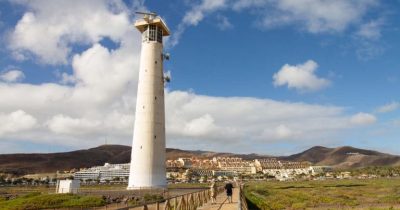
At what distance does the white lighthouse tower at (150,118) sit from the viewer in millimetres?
34750

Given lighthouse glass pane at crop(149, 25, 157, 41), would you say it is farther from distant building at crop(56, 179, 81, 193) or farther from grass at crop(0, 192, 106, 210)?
distant building at crop(56, 179, 81, 193)

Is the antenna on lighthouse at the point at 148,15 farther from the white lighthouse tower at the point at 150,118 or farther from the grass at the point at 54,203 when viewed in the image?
the grass at the point at 54,203

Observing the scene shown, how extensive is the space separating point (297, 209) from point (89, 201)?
20578mm

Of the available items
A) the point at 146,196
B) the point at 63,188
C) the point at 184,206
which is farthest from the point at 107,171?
the point at 184,206

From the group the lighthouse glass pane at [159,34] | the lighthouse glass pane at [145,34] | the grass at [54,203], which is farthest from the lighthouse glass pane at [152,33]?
the grass at [54,203]

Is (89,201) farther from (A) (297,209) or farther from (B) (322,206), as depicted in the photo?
(B) (322,206)

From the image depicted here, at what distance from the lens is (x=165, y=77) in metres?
38.2

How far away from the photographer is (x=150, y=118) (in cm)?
3534

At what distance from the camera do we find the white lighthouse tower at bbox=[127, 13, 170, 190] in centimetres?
3475

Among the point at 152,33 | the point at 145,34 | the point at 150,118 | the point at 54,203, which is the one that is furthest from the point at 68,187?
the point at 152,33

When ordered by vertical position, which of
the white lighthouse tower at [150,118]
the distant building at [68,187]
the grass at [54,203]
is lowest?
the grass at [54,203]

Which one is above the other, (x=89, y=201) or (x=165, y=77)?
(x=165, y=77)

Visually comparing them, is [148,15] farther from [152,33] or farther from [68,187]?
[68,187]

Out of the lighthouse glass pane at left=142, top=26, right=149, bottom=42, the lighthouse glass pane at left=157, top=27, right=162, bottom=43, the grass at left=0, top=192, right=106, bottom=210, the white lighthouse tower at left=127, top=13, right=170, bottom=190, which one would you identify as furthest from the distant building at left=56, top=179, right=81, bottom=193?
the lighthouse glass pane at left=157, top=27, right=162, bottom=43
